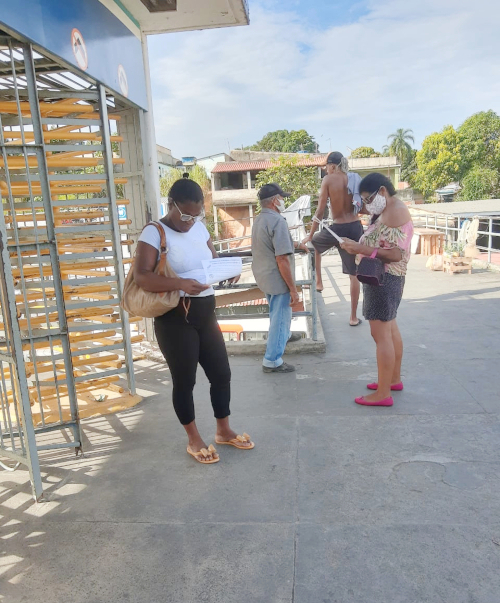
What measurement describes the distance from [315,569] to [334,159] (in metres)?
4.54

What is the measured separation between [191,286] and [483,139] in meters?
44.2

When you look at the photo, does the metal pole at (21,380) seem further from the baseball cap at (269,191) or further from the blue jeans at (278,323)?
the blue jeans at (278,323)

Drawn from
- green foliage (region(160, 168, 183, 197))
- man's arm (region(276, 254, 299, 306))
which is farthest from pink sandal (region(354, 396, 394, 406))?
green foliage (region(160, 168, 183, 197))

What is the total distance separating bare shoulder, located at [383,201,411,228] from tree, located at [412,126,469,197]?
1656 inches

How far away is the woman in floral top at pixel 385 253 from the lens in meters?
3.62

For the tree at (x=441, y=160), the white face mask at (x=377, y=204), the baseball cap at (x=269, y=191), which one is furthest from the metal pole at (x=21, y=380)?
the tree at (x=441, y=160)

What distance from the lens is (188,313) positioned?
3109 millimetres

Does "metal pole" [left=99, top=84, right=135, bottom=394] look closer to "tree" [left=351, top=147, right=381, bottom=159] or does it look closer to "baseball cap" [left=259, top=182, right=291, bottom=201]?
"baseball cap" [left=259, top=182, right=291, bottom=201]

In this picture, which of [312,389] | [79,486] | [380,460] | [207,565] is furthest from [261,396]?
[207,565]

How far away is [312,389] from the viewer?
175 inches

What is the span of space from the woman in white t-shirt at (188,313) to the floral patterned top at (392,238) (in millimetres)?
1229

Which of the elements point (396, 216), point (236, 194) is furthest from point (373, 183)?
point (236, 194)

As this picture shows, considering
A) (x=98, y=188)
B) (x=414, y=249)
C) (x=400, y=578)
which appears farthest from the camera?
(x=414, y=249)

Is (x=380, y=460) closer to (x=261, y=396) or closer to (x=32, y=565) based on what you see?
(x=261, y=396)
